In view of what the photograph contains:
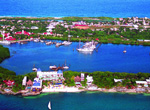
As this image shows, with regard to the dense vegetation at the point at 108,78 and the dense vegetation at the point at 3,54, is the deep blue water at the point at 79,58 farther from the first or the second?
the dense vegetation at the point at 108,78

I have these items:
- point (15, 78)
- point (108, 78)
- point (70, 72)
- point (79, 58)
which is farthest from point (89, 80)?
point (79, 58)

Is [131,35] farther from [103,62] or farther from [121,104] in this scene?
[121,104]

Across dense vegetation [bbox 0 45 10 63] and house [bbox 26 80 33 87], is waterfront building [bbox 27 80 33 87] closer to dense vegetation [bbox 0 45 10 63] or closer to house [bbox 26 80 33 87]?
house [bbox 26 80 33 87]

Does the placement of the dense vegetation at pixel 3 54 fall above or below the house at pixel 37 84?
above

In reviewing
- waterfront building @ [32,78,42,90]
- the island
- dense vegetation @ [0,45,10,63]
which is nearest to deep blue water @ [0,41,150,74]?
dense vegetation @ [0,45,10,63]

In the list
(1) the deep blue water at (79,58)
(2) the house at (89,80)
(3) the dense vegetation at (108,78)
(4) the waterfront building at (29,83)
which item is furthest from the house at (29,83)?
(2) the house at (89,80)

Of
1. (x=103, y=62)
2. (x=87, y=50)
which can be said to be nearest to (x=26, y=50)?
(x=87, y=50)
